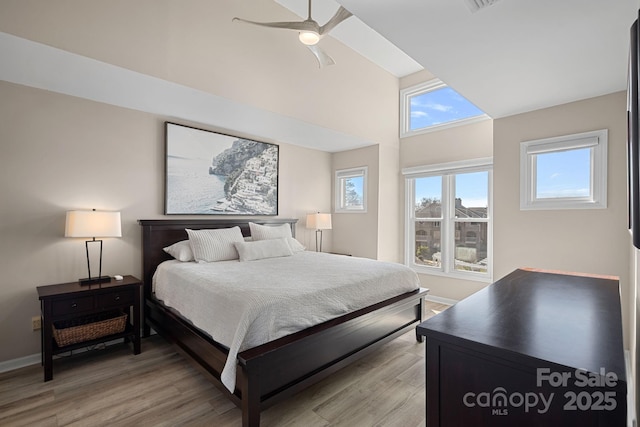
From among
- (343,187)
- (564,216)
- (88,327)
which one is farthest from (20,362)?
(564,216)

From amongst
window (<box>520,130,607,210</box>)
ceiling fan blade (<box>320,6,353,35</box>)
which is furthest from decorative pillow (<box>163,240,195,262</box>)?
window (<box>520,130,607,210</box>)

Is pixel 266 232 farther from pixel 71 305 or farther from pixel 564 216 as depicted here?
pixel 564 216

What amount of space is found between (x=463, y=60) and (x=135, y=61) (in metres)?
2.68

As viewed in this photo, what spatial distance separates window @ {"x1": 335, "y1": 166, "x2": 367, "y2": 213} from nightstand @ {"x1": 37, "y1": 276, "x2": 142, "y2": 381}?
340 cm

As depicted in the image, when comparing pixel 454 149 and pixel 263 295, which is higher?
pixel 454 149

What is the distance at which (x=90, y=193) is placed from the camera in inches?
119

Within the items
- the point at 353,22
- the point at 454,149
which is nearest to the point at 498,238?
the point at 454,149

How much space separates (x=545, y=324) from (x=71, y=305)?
3.29 meters

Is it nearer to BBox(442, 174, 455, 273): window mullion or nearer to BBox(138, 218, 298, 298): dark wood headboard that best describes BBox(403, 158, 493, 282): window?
BBox(442, 174, 455, 273): window mullion

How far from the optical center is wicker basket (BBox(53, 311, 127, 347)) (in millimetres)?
Result: 2559

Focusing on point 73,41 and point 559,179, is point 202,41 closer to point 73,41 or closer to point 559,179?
point 73,41

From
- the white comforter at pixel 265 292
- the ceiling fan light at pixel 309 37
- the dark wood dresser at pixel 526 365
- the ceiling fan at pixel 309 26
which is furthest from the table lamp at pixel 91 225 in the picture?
the dark wood dresser at pixel 526 365

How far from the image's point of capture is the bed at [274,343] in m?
1.80

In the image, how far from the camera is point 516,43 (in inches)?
82.8
